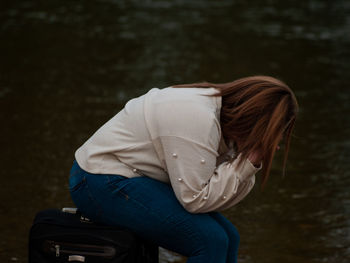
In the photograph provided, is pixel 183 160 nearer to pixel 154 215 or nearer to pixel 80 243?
pixel 154 215

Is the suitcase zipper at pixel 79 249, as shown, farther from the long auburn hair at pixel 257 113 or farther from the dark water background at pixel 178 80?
the dark water background at pixel 178 80

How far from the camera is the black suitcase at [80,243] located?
9.57ft

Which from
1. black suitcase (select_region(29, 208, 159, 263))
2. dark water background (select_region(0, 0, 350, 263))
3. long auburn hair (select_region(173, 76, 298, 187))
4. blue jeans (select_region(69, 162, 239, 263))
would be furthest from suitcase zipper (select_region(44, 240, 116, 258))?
dark water background (select_region(0, 0, 350, 263))

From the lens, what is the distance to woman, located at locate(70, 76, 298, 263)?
2.86m

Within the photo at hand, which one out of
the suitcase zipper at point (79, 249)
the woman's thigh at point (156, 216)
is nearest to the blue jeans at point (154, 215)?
the woman's thigh at point (156, 216)

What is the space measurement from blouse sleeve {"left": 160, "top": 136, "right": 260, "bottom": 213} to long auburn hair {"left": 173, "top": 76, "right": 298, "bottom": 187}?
0.24 feet

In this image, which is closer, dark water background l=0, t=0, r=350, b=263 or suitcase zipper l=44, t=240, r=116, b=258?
suitcase zipper l=44, t=240, r=116, b=258

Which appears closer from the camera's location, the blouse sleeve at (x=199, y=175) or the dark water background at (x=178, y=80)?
the blouse sleeve at (x=199, y=175)

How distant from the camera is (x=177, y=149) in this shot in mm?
2848

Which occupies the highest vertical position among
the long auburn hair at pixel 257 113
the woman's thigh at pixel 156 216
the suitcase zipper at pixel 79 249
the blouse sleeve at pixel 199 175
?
the long auburn hair at pixel 257 113

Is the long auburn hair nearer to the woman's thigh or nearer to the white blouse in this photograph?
the white blouse

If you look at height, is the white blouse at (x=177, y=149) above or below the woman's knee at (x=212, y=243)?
above

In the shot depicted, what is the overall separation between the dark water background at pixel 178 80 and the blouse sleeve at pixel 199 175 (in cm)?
127

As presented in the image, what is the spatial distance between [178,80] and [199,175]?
5477 mm
